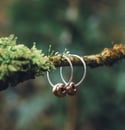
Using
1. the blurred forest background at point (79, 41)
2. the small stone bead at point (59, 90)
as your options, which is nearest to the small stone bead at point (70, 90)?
the small stone bead at point (59, 90)

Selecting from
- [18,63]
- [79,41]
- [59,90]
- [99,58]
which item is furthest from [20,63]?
[79,41]

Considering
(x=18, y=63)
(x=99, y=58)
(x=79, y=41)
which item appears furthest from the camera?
(x=79, y=41)

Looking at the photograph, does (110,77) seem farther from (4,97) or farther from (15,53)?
(15,53)

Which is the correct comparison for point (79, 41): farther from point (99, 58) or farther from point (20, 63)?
point (20, 63)

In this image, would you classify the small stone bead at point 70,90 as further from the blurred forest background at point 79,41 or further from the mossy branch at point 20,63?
the blurred forest background at point 79,41

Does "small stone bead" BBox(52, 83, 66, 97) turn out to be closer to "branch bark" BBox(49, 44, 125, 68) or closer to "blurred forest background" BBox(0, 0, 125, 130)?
"branch bark" BBox(49, 44, 125, 68)

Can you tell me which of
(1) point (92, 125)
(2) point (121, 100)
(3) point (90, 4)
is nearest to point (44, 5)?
(3) point (90, 4)
